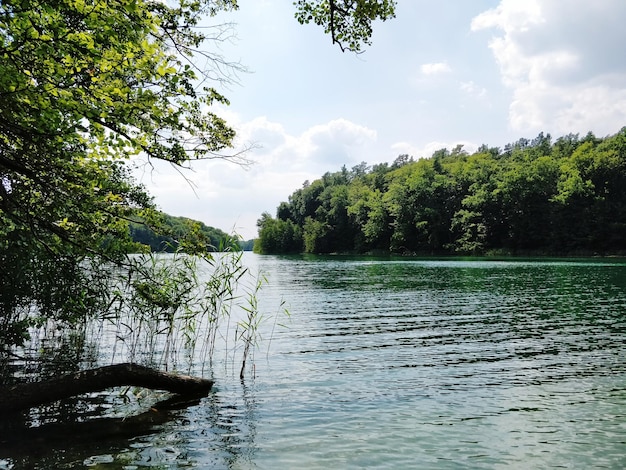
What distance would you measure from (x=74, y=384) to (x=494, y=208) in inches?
4405

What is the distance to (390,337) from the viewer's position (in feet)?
59.6

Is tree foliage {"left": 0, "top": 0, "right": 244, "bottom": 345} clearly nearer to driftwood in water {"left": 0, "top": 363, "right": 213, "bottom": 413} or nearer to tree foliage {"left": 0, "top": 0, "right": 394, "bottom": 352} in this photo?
tree foliage {"left": 0, "top": 0, "right": 394, "bottom": 352}

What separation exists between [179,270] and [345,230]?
454 feet

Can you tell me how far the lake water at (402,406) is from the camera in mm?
7652

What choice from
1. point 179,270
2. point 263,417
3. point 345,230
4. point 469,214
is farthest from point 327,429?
point 345,230

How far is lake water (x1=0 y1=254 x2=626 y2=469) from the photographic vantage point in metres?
7.65

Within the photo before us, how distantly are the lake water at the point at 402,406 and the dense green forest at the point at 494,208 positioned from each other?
80.1 m

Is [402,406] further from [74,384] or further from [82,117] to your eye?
[82,117]

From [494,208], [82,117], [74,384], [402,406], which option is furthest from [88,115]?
[494,208]

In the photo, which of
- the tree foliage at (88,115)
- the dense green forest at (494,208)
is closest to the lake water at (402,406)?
the tree foliage at (88,115)

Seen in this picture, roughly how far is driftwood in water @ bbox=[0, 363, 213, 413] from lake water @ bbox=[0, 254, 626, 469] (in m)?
0.76

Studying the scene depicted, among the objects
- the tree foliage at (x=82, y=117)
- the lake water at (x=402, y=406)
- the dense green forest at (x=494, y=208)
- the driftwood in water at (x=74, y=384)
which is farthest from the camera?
the dense green forest at (x=494, y=208)

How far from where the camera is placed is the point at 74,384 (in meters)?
8.65

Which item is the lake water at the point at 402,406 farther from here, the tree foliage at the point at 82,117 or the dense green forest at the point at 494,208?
the dense green forest at the point at 494,208
